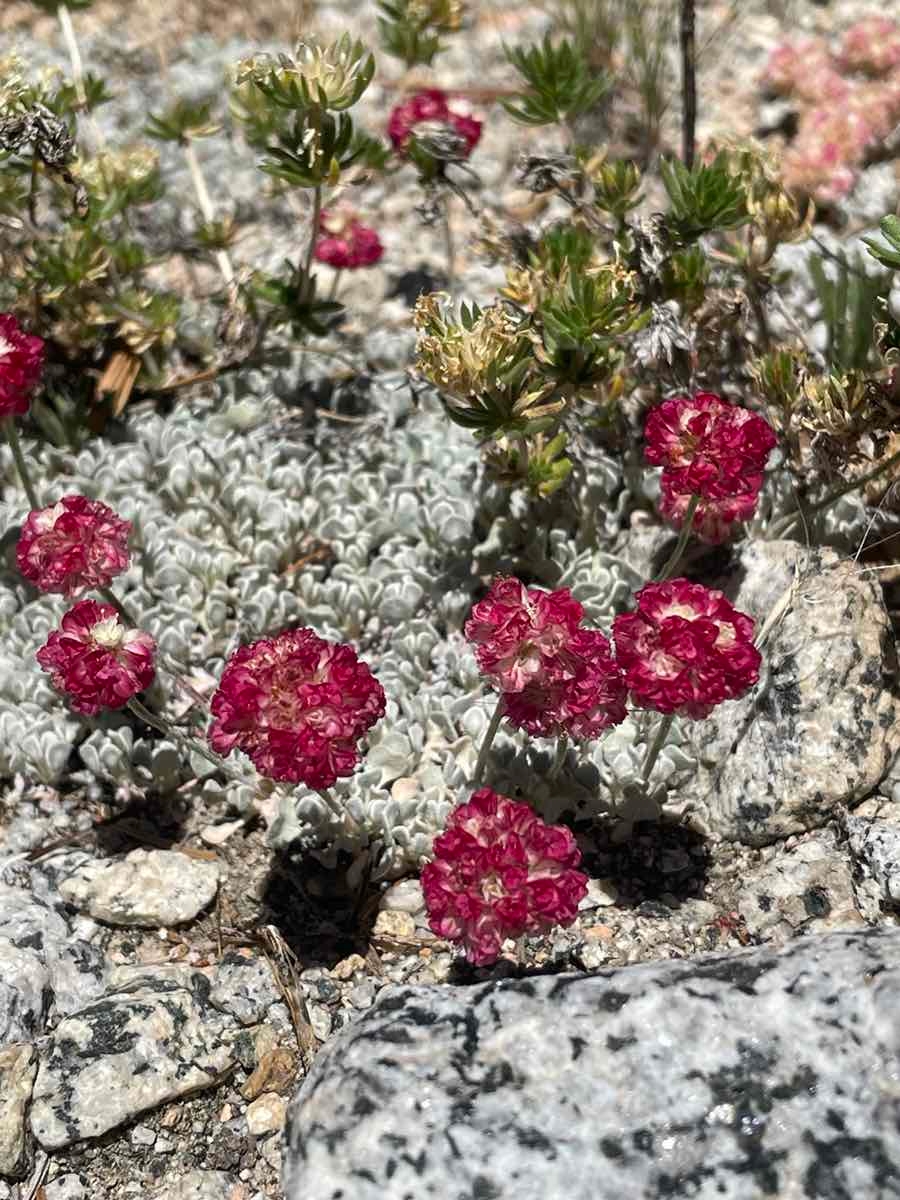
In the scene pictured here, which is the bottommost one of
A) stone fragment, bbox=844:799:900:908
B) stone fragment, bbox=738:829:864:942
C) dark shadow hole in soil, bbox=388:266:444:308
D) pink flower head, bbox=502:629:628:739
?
stone fragment, bbox=738:829:864:942

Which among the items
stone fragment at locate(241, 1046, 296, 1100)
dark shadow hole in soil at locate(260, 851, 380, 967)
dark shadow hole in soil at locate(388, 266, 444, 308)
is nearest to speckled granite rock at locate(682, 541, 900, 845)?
dark shadow hole in soil at locate(260, 851, 380, 967)

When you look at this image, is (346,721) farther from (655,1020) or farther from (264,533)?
(264,533)

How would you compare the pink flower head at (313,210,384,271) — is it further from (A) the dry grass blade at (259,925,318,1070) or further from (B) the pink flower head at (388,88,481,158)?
(A) the dry grass blade at (259,925,318,1070)

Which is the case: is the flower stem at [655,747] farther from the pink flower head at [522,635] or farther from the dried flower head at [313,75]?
the dried flower head at [313,75]

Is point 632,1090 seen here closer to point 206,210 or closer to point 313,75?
point 313,75

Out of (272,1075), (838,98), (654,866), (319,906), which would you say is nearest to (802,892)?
(654,866)
